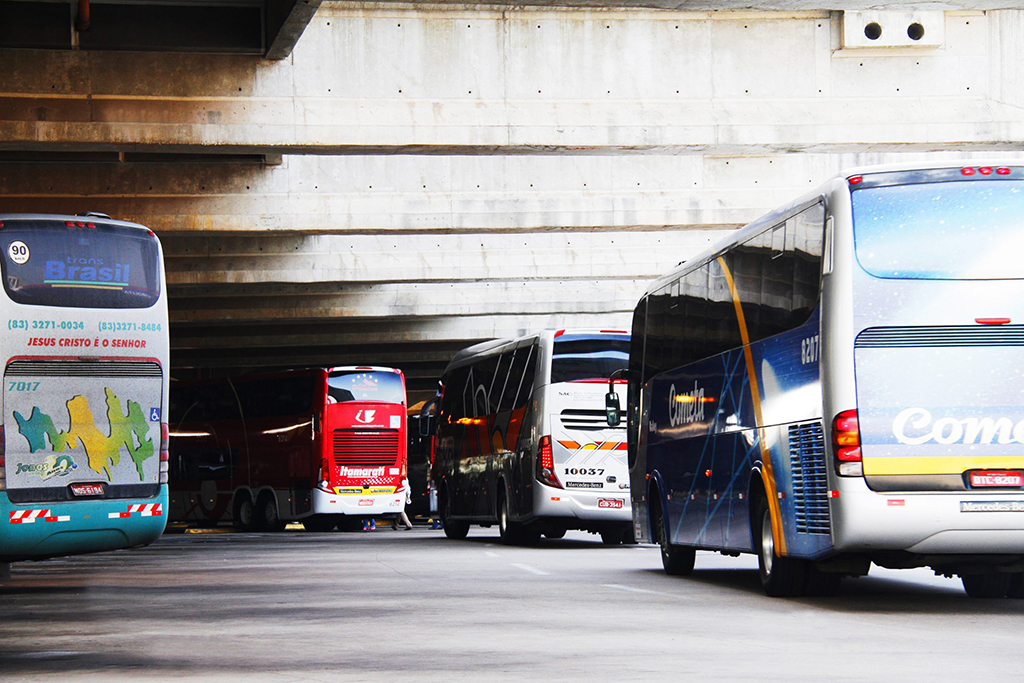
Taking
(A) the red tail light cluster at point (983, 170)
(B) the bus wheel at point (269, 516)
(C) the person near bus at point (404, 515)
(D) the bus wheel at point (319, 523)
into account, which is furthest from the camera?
(B) the bus wheel at point (269, 516)

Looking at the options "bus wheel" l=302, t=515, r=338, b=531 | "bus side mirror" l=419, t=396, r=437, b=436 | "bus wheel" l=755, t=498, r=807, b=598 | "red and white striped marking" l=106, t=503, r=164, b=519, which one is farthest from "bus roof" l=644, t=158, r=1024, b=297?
"bus wheel" l=302, t=515, r=338, b=531

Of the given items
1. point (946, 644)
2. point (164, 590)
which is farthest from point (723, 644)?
point (164, 590)

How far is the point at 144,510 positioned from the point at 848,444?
332 inches

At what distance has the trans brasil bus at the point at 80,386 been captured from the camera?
50.6ft

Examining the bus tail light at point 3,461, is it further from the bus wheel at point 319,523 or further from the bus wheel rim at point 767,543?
the bus wheel at point 319,523

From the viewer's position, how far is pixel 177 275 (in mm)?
29391

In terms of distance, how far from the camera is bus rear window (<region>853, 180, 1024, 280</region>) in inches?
441

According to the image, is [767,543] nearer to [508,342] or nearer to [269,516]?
[508,342]

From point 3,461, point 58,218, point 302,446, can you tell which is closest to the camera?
point 3,461

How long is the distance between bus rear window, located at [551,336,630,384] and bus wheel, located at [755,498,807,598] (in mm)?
9681

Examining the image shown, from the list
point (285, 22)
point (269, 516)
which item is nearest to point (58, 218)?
point (285, 22)

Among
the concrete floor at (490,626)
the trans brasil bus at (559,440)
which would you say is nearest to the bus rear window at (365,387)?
the trans brasil bus at (559,440)

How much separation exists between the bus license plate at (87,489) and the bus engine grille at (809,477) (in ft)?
25.5

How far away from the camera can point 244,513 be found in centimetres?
3891
